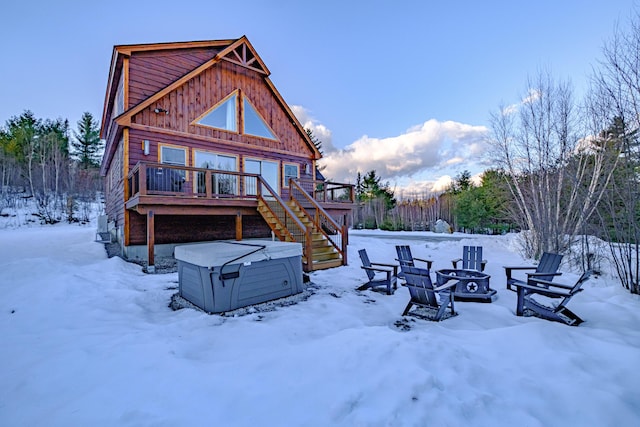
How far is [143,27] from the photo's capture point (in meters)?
12.2

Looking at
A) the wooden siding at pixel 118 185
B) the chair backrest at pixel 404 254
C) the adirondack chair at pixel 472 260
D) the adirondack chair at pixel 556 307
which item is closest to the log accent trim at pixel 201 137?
the wooden siding at pixel 118 185

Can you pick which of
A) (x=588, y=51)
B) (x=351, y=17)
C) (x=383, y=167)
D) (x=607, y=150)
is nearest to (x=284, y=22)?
(x=351, y=17)

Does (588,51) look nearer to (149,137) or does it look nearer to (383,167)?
(149,137)

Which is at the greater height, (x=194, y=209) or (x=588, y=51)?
(x=588, y=51)

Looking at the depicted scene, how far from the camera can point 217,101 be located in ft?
33.0

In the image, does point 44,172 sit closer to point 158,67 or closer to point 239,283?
point 158,67

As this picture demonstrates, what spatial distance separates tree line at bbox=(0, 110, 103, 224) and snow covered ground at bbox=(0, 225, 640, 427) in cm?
2258

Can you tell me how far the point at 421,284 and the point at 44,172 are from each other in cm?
2827

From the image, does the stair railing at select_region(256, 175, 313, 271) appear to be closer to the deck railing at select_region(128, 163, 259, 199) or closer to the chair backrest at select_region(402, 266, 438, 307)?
the deck railing at select_region(128, 163, 259, 199)

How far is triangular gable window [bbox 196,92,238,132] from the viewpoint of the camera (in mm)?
9812

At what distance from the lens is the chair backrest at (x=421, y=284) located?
12.7ft

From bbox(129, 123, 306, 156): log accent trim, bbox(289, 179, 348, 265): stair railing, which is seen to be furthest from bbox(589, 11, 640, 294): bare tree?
bbox(129, 123, 306, 156): log accent trim

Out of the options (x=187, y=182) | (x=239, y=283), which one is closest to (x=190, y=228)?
(x=187, y=182)

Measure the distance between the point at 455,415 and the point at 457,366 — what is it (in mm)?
636
